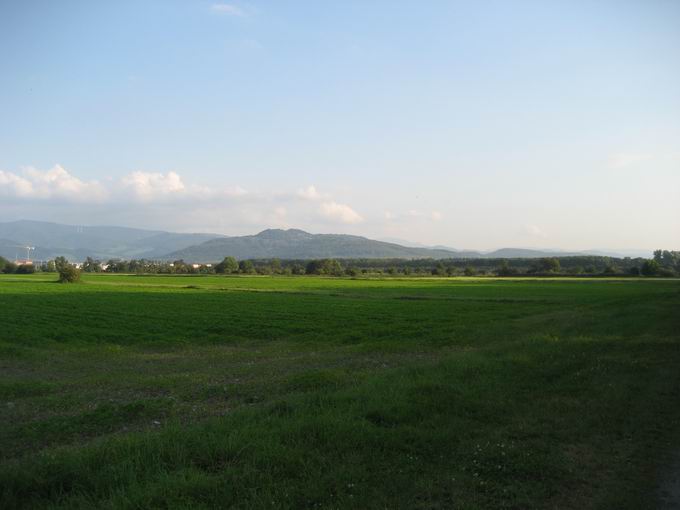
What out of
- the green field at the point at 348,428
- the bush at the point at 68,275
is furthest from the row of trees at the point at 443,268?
the green field at the point at 348,428

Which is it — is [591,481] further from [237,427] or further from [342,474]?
[237,427]

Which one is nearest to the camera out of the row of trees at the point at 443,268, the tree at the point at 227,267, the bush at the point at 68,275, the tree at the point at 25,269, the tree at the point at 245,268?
the bush at the point at 68,275

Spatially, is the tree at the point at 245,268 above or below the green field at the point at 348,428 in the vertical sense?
above

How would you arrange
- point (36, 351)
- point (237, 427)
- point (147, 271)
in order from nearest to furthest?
point (237, 427) < point (36, 351) < point (147, 271)

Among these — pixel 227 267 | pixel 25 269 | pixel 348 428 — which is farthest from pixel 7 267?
pixel 348 428

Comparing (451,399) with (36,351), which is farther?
(36,351)

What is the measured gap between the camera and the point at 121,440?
7.62m

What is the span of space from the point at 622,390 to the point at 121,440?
10.5 meters

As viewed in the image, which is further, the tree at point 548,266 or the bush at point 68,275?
the tree at point 548,266

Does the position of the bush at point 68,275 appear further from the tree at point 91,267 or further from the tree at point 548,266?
the tree at point 548,266

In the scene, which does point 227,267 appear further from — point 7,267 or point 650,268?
point 650,268

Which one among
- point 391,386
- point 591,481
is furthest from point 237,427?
point 591,481

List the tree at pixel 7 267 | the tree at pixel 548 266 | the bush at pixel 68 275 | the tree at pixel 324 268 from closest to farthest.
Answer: the bush at pixel 68 275
the tree at pixel 548 266
the tree at pixel 7 267
the tree at pixel 324 268

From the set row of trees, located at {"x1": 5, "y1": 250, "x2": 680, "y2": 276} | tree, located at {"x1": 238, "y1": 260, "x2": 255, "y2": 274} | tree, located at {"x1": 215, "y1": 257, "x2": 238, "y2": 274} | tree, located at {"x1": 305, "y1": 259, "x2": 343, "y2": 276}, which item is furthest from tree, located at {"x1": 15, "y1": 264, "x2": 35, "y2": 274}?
tree, located at {"x1": 305, "y1": 259, "x2": 343, "y2": 276}
